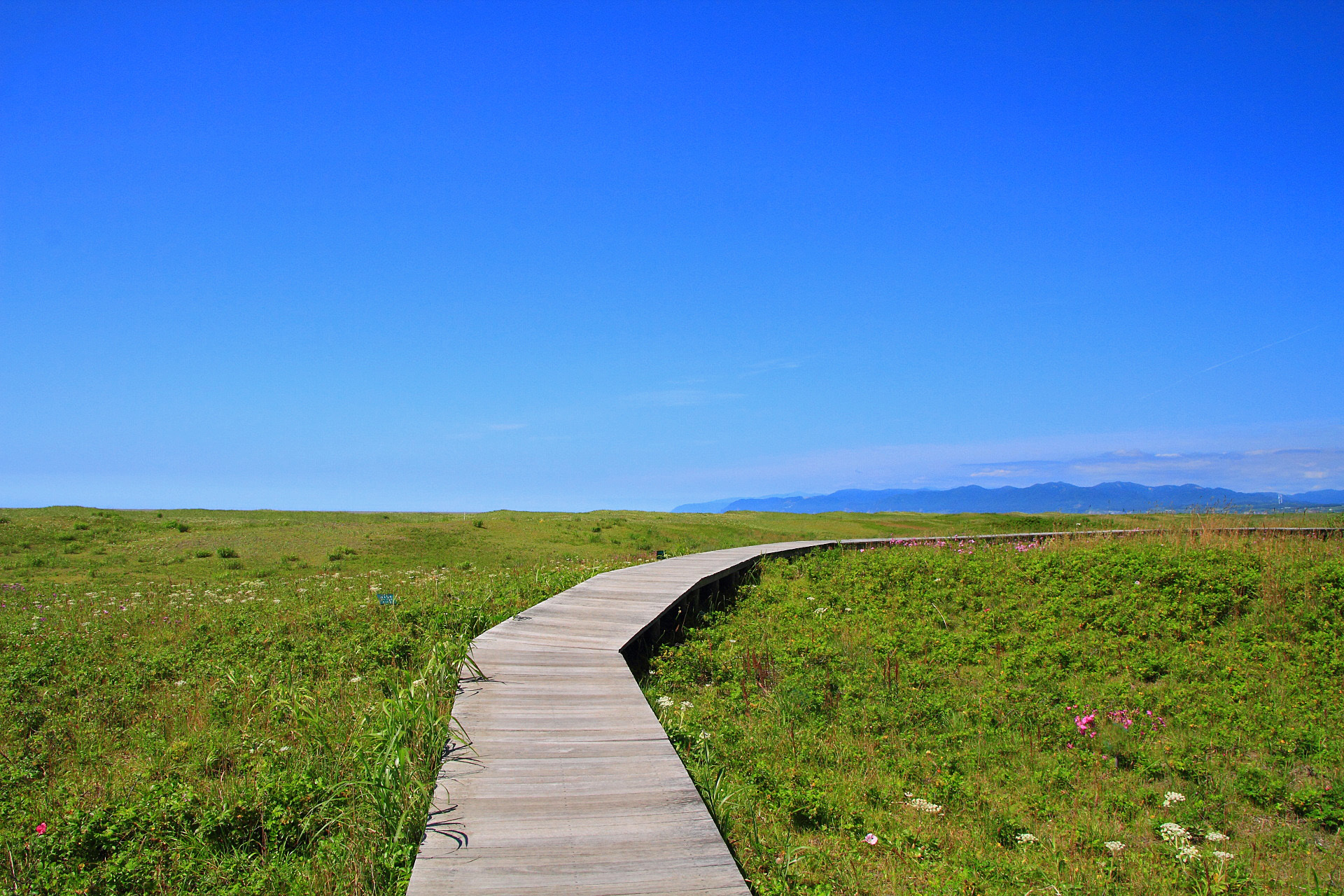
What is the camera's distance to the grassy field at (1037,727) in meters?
4.84

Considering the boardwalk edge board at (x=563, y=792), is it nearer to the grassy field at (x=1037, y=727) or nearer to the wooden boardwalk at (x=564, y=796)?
the wooden boardwalk at (x=564, y=796)

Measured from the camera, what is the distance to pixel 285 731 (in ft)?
21.0

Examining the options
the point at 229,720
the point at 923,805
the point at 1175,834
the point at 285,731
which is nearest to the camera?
the point at 1175,834

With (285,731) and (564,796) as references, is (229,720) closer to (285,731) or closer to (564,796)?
(285,731)

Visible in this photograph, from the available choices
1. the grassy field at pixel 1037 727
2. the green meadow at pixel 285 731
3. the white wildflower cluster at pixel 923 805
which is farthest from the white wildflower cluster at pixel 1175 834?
the white wildflower cluster at pixel 923 805

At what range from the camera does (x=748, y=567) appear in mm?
15594

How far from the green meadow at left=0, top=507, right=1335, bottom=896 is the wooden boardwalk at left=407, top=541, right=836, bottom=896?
327 millimetres

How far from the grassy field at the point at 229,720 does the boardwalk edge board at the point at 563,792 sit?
12.9 inches

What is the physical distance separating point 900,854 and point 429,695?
3.75 m

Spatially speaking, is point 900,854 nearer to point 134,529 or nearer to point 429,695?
point 429,695

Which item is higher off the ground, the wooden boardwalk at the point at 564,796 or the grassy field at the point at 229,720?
the wooden boardwalk at the point at 564,796

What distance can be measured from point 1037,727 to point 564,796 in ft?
17.3

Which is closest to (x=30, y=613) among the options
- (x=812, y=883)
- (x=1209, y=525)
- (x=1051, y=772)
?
(x=812, y=883)

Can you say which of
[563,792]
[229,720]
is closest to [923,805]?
[563,792]
